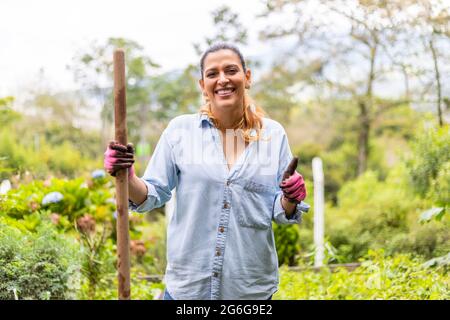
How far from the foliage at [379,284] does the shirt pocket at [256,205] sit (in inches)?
56.7

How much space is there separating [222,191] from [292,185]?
0.25 m

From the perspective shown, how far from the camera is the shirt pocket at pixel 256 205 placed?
2117mm

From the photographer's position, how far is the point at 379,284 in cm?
366

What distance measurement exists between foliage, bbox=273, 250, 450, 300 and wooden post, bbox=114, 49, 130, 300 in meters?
1.83

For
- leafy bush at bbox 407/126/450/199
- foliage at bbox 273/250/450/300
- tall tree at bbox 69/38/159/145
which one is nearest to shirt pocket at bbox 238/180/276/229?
foliage at bbox 273/250/450/300

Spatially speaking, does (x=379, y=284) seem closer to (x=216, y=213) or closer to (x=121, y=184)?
(x=216, y=213)

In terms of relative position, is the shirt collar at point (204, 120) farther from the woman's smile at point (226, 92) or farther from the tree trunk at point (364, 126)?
the tree trunk at point (364, 126)

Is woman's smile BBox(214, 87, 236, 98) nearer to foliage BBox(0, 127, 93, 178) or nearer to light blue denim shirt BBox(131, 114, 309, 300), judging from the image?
light blue denim shirt BBox(131, 114, 309, 300)

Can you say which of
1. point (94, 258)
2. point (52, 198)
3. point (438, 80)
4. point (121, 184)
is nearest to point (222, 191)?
point (121, 184)

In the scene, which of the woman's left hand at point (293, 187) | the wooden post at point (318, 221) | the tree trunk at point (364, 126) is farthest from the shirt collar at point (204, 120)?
the tree trunk at point (364, 126)

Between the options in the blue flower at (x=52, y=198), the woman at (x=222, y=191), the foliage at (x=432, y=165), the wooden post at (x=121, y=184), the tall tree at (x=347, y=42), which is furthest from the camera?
the tall tree at (x=347, y=42)

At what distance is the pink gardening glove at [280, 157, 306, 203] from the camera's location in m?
2.03
